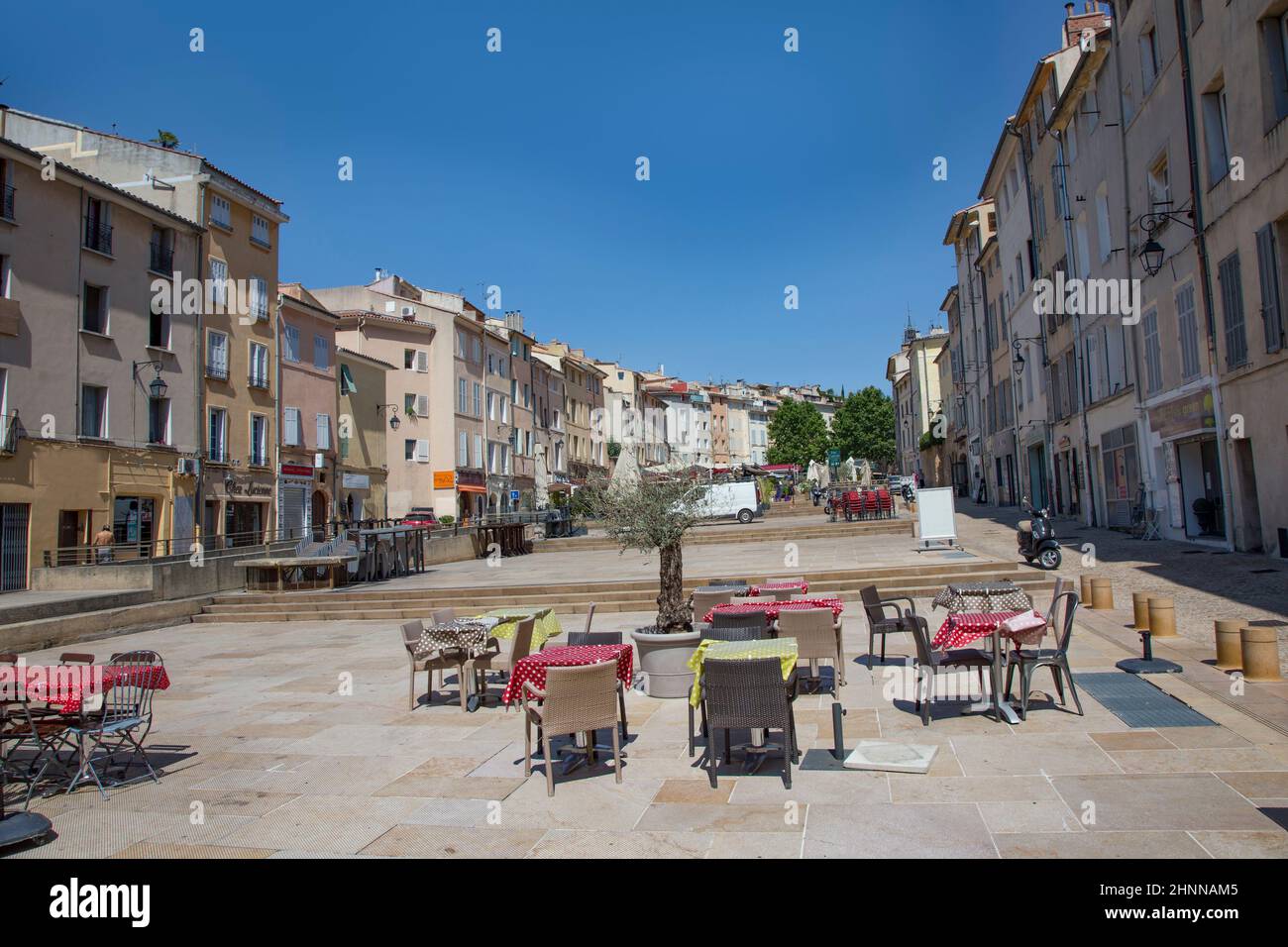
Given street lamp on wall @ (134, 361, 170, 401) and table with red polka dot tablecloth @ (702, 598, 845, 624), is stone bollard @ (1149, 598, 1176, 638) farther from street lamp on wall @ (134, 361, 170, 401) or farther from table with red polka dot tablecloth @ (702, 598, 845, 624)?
street lamp on wall @ (134, 361, 170, 401)

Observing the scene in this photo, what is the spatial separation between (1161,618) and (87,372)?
25.5m

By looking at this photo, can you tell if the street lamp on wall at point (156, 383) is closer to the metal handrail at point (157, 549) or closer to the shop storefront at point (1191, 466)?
the metal handrail at point (157, 549)

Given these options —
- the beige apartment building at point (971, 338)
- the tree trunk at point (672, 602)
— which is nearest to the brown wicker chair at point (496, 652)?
the tree trunk at point (672, 602)

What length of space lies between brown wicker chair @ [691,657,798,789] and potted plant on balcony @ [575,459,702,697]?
262 centimetres

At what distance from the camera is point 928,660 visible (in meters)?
6.75

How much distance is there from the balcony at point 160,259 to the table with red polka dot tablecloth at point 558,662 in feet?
81.1

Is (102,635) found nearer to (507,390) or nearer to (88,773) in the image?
(88,773)

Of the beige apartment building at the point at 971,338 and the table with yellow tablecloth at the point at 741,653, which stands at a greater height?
the beige apartment building at the point at 971,338

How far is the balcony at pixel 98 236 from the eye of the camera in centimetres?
2347

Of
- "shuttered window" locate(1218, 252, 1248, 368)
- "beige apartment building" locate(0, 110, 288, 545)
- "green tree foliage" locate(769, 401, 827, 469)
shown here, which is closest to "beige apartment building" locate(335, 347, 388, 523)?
"beige apartment building" locate(0, 110, 288, 545)

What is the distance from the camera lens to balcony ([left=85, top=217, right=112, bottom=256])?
23.5 m

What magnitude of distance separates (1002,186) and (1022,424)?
10224 mm
